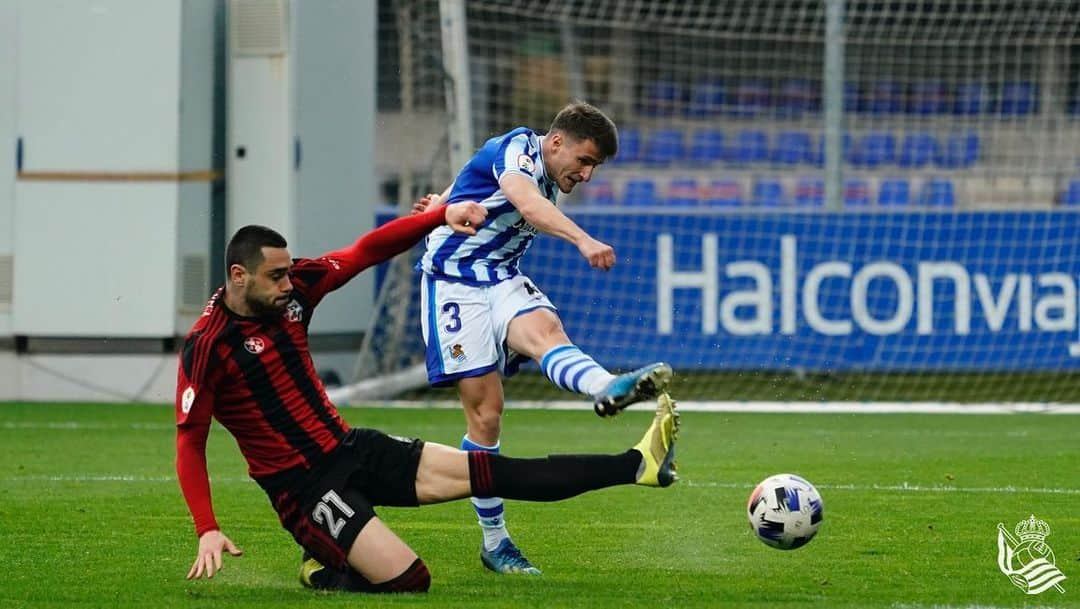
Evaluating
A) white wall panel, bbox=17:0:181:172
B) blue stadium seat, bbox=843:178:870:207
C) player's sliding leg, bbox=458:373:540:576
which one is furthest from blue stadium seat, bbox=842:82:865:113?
player's sliding leg, bbox=458:373:540:576

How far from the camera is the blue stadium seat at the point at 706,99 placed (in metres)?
22.9

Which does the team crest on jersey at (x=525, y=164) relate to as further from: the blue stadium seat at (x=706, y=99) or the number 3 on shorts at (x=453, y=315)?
the blue stadium seat at (x=706, y=99)

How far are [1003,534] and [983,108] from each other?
50.6 ft

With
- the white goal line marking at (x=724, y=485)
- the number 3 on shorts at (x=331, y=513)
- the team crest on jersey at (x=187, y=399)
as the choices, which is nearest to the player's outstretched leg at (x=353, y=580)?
the number 3 on shorts at (x=331, y=513)

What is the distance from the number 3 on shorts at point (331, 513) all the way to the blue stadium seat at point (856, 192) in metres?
16.8

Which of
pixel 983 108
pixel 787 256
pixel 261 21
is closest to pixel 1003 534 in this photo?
pixel 787 256

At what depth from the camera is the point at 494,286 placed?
648cm

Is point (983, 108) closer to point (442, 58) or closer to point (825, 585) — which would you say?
point (442, 58)

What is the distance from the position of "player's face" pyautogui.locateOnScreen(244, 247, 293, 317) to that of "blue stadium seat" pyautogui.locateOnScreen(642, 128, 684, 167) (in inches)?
699

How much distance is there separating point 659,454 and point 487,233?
1.45 m

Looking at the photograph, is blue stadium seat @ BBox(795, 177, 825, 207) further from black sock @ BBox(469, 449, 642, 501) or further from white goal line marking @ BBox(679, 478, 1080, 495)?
black sock @ BBox(469, 449, 642, 501)

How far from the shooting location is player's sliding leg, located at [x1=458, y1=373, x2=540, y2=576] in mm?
6199

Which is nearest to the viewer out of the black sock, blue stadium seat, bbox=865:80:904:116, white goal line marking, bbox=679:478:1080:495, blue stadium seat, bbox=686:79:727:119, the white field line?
the black sock

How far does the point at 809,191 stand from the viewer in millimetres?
22203
